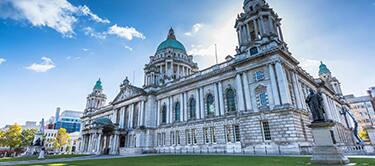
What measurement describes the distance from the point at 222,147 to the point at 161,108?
57.3ft

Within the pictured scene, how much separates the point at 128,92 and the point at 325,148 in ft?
141

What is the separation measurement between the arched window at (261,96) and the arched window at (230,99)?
14.6 feet

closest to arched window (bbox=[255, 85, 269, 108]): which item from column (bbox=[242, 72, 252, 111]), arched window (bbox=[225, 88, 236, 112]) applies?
column (bbox=[242, 72, 252, 111])

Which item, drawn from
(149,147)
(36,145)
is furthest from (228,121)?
(36,145)

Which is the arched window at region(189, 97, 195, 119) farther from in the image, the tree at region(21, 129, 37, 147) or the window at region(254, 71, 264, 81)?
the tree at region(21, 129, 37, 147)

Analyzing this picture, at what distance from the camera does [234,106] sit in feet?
103

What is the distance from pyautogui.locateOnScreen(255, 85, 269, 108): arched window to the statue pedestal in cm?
→ 1407

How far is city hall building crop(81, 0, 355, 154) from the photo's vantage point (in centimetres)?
2534

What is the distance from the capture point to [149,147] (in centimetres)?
3994

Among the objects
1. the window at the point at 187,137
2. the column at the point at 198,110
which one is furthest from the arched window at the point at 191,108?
the window at the point at 187,137

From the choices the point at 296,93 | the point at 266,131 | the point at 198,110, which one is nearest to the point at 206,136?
the point at 198,110

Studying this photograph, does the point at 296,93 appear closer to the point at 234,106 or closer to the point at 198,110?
the point at 234,106

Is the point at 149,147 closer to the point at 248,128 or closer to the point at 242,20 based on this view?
the point at 248,128

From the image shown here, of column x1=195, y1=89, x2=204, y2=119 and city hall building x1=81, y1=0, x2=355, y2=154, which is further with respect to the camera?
column x1=195, y1=89, x2=204, y2=119
